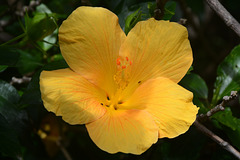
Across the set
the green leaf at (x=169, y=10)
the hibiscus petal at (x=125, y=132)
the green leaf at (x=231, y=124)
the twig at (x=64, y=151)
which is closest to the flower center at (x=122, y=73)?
the hibiscus petal at (x=125, y=132)

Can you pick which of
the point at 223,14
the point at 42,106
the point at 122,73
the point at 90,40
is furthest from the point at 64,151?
the point at 223,14

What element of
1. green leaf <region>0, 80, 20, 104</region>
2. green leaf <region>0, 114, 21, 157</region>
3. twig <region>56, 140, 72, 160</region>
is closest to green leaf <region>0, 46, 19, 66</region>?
green leaf <region>0, 80, 20, 104</region>

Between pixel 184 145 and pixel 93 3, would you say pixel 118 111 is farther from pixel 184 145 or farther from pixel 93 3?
pixel 93 3

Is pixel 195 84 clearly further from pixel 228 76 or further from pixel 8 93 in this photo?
pixel 8 93

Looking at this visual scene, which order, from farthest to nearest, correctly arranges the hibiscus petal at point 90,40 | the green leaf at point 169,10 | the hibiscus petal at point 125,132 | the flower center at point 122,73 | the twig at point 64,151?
1. the twig at point 64,151
2. the green leaf at point 169,10
3. the flower center at point 122,73
4. the hibiscus petal at point 90,40
5. the hibiscus petal at point 125,132

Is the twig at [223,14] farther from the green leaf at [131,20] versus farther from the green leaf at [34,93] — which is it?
the green leaf at [34,93]
